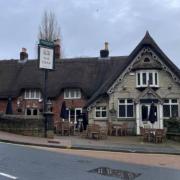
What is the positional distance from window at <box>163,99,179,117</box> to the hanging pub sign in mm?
11274

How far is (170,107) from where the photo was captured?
32938 mm

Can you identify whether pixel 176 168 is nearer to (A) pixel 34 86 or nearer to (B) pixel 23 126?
(B) pixel 23 126

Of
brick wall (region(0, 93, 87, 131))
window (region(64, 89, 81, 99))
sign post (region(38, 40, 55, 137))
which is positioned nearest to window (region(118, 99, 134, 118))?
brick wall (region(0, 93, 87, 131))

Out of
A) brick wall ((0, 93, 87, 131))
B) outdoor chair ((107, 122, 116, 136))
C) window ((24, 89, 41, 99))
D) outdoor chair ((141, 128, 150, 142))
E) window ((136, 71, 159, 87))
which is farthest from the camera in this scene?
window ((24, 89, 41, 99))

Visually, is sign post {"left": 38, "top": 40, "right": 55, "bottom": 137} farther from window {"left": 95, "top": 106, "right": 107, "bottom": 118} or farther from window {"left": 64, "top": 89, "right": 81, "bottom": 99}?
window {"left": 64, "top": 89, "right": 81, "bottom": 99}

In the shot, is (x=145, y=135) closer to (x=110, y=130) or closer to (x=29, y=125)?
(x=110, y=130)

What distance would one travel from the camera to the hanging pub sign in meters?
26.0

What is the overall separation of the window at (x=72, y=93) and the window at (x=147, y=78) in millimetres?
10206

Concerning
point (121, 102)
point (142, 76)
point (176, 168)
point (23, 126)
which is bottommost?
point (176, 168)

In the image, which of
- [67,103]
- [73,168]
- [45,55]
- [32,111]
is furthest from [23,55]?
[73,168]

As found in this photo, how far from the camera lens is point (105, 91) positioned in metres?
33.9

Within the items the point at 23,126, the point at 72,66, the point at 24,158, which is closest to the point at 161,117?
the point at 23,126

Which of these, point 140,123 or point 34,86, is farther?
point 34,86

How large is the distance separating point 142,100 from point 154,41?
5168 mm
